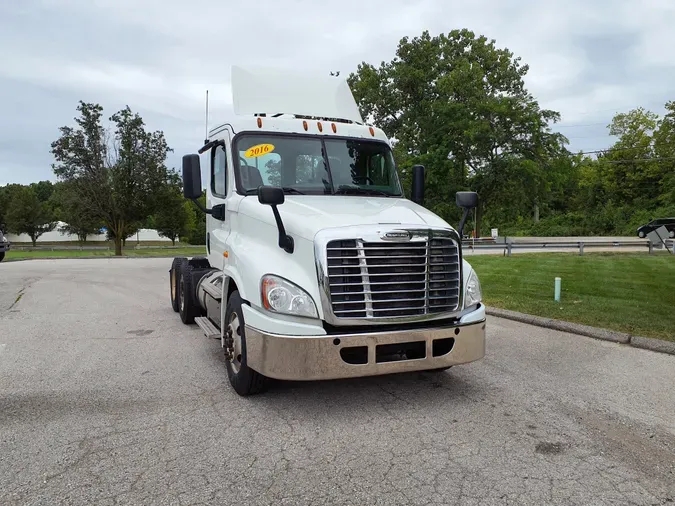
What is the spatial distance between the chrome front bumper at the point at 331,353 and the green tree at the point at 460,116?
88.0 feet

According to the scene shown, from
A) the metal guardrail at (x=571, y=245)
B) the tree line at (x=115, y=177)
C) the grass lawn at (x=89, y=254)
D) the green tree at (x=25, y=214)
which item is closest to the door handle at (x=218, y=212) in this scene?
the metal guardrail at (x=571, y=245)

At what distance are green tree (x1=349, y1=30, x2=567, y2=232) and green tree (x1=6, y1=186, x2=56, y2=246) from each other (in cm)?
4797

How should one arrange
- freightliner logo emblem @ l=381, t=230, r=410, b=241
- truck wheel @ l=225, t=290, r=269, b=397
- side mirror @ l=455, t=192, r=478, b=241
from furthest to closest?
side mirror @ l=455, t=192, r=478, b=241, truck wheel @ l=225, t=290, r=269, b=397, freightliner logo emblem @ l=381, t=230, r=410, b=241

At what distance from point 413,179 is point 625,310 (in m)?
4.47

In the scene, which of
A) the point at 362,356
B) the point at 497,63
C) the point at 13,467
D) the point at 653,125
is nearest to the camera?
the point at 13,467

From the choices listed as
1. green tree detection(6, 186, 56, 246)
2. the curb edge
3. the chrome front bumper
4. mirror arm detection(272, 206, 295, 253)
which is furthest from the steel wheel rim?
green tree detection(6, 186, 56, 246)

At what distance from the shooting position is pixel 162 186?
36438 millimetres

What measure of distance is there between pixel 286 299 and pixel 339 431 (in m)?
1.06

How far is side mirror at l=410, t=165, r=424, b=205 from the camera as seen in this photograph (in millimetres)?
→ 6086

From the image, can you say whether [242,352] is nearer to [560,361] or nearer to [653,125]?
[560,361]

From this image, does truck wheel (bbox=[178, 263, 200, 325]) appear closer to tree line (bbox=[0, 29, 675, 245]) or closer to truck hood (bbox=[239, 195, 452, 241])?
truck hood (bbox=[239, 195, 452, 241])

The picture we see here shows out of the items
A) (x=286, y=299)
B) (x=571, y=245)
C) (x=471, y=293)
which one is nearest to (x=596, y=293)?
(x=471, y=293)

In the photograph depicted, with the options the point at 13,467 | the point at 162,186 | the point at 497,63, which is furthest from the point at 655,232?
the point at 162,186

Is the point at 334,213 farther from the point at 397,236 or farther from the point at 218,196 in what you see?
the point at 218,196
